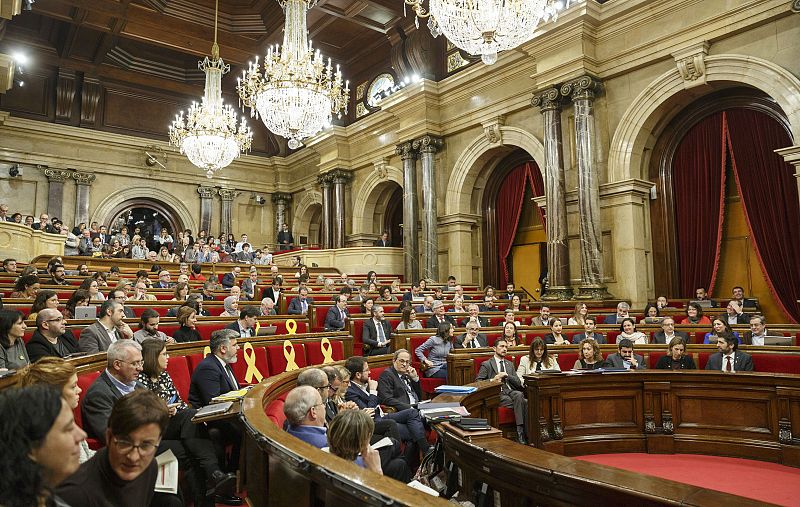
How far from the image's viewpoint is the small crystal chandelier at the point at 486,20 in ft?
19.3

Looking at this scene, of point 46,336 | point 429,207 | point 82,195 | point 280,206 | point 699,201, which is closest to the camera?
point 46,336

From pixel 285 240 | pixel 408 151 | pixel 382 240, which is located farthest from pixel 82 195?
pixel 408 151

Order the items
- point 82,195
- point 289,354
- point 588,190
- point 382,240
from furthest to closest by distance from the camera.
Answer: point 82,195, point 382,240, point 588,190, point 289,354

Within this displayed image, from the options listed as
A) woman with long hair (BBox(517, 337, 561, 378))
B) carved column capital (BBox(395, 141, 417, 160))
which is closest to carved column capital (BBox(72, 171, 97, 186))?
carved column capital (BBox(395, 141, 417, 160))

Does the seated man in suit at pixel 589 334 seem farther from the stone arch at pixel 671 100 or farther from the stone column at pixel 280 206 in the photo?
the stone column at pixel 280 206

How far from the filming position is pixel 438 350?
228 inches

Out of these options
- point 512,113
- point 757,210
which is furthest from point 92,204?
point 757,210

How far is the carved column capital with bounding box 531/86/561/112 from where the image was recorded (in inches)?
391

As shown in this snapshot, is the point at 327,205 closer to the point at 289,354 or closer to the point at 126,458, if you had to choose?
the point at 289,354

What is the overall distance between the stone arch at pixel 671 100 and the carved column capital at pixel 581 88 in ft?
2.26

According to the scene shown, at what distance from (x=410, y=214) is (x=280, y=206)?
6.68 metres

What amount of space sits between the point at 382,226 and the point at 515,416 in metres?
11.1

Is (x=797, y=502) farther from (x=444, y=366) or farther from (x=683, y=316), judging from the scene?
(x=683, y=316)

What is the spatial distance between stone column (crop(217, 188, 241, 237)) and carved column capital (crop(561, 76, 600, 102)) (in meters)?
11.2
